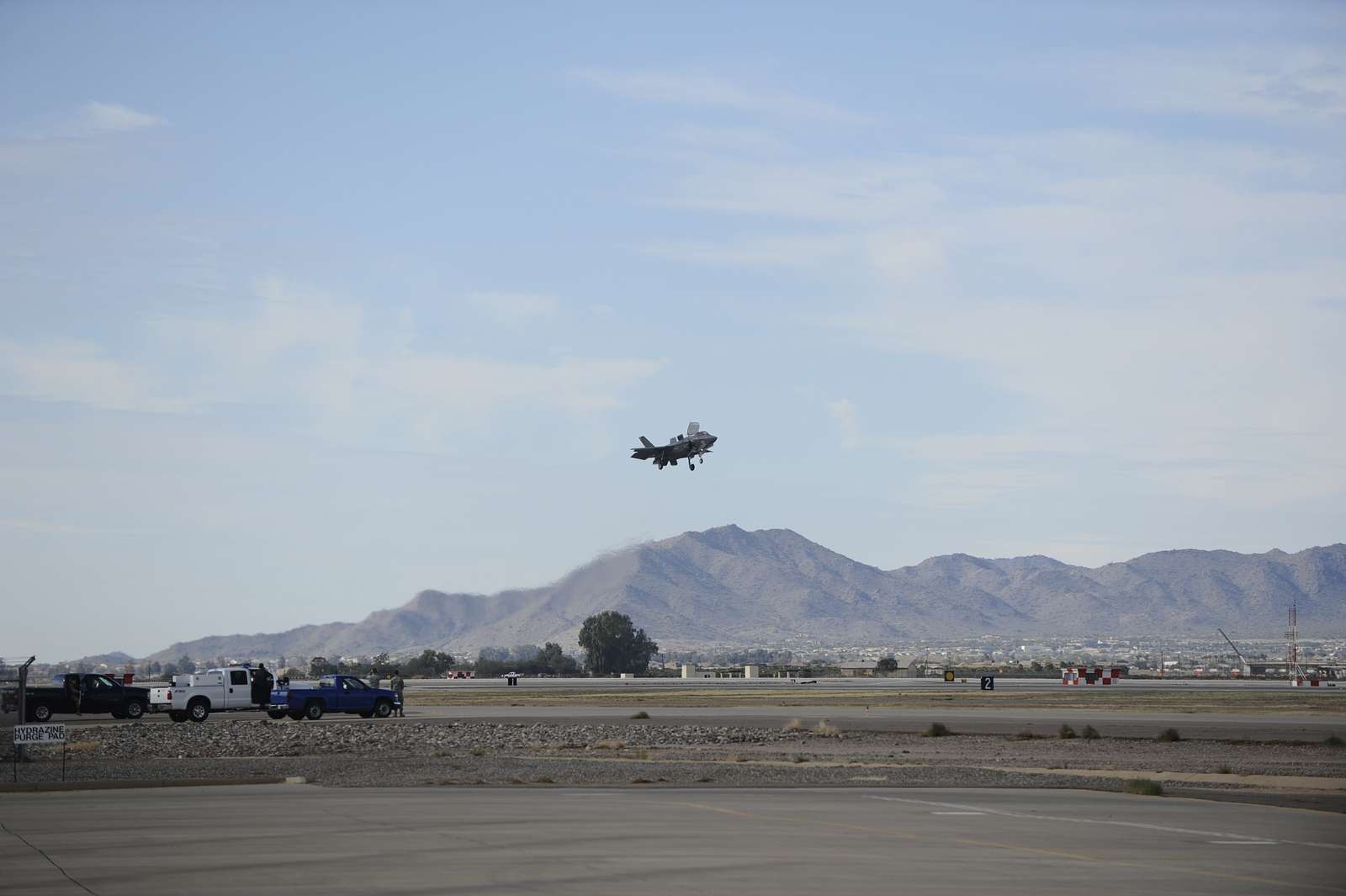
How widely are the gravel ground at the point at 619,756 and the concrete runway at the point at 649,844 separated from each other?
150 inches

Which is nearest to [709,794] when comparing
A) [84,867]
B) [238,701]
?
[84,867]

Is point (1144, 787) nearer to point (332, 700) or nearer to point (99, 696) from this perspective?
point (332, 700)

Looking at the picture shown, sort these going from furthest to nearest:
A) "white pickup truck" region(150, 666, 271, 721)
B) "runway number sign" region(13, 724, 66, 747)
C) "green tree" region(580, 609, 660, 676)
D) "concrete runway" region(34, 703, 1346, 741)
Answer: "green tree" region(580, 609, 660, 676) < "white pickup truck" region(150, 666, 271, 721) < "concrete runway" region(34, 703, 1346, 741) < "runway number sign" region(13, 724, 66, 747)

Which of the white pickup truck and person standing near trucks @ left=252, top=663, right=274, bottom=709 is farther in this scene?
person standing near trucks @ left=252, top=663, right=274, bottom=709

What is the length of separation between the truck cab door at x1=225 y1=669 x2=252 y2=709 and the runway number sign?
25234 mm

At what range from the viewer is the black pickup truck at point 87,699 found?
53312 millimetres

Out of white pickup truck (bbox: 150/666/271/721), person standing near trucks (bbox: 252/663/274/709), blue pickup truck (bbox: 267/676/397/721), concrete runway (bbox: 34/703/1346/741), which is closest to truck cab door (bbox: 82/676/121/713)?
concrete runway (bbox: 34/703/1346/741)

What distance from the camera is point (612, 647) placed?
173 meters

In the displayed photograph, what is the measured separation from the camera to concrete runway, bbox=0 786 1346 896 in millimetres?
15945

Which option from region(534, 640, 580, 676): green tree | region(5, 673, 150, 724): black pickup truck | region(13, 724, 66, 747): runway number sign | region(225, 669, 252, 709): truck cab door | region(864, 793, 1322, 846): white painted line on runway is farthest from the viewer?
region(534, 640, 580, 676): green tree

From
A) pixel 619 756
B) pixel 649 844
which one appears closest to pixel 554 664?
pixel 619 756

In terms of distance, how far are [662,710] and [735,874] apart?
159ft

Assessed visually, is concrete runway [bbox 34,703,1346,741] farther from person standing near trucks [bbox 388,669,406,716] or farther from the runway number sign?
the runway number sign

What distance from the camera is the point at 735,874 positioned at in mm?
16547
